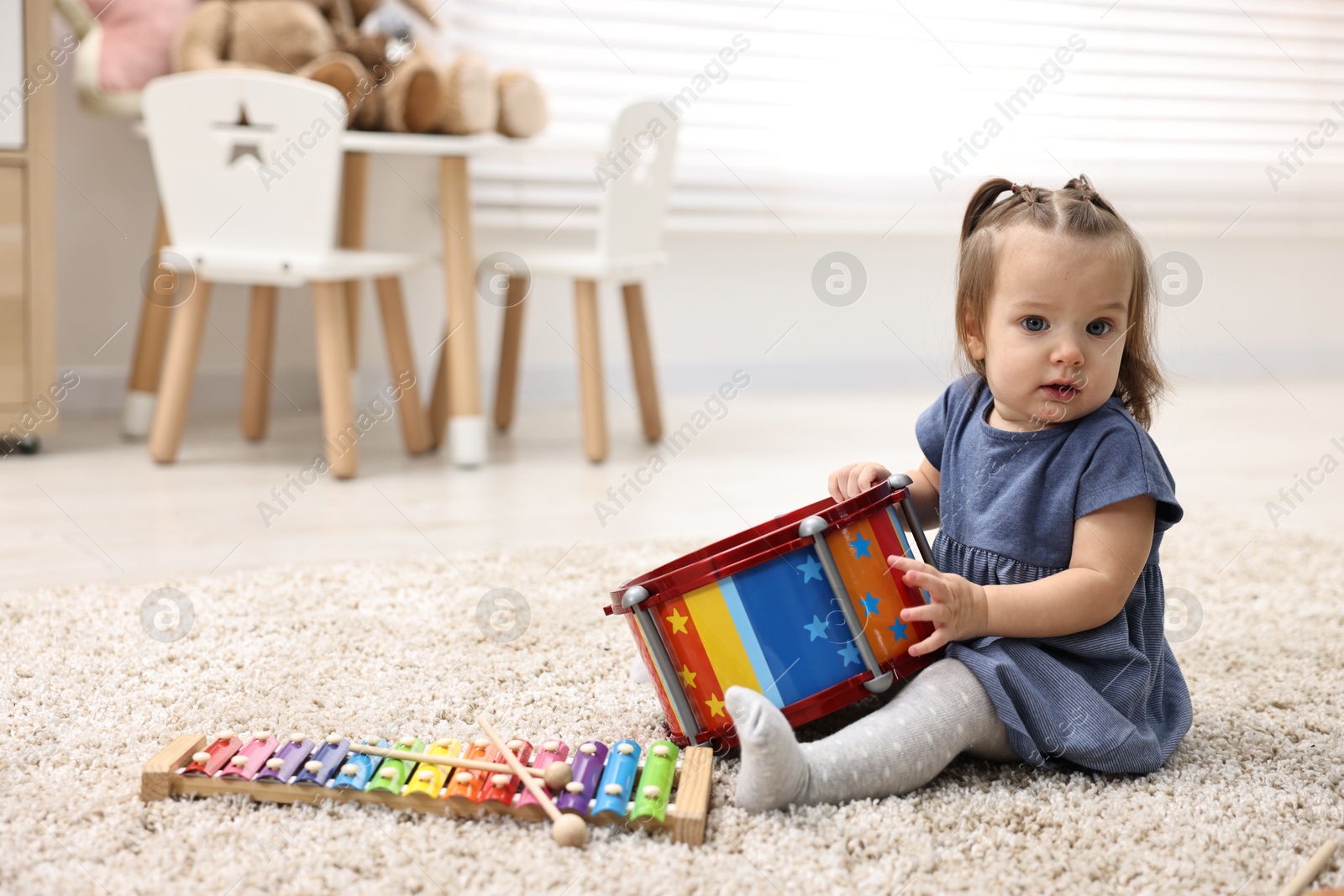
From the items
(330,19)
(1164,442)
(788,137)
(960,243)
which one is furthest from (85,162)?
(1164,442)

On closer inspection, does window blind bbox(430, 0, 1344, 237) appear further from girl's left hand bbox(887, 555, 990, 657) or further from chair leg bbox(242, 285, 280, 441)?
girl's left hand bbox(887, 555, 990, 657)

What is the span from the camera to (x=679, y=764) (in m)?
0.84

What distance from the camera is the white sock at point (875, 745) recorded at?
2.49 feet

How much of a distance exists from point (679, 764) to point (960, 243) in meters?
0.48

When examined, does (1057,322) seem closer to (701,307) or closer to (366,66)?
(366,66)

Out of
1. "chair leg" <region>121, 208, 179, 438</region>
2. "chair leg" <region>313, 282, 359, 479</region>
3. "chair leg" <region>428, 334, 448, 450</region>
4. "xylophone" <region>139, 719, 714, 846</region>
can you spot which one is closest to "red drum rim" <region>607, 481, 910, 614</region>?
"xylophone" <region>139, 719, 714, 846</region>

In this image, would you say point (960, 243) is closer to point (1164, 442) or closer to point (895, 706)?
point (895, 706)

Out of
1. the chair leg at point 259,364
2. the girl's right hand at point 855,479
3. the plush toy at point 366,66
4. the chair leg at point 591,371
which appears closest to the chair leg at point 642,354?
the chair leg at point 591,371

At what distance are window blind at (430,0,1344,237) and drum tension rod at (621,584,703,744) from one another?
6.01ft

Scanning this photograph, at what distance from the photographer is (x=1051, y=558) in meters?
0.89

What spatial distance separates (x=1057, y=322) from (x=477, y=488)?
116cm

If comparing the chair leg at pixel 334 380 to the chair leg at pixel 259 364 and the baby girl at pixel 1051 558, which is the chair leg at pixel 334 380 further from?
the baby girl at pixel 1051 558

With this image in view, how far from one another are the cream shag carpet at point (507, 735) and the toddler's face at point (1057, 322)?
0.28 meters

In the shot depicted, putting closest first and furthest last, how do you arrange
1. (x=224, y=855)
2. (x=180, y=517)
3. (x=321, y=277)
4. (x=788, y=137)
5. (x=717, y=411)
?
1. (x=224, y=855)
2. (x=180, y=517)
3. (x=321, y=277)
4. (x=717, y=411)
5. (x=788, y=137)
